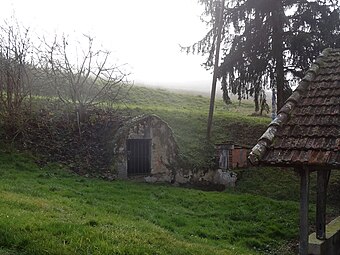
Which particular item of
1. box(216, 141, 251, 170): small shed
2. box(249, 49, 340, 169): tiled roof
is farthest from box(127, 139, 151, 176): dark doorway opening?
box(249, 49, 340, 169): tiled roof

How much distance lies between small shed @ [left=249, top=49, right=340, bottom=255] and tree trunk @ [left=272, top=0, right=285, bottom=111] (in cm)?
1087

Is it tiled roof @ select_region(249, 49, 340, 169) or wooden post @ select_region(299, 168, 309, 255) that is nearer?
tiled roof @ select_region(249, 49, 340, 169)

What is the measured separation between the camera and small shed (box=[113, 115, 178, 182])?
1557 centimetres

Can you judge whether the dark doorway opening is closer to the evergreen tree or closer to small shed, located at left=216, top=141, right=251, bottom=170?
small shed, located at left=216, top=141, right=251, bottom=170

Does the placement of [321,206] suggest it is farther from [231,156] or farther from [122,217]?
[231,156]

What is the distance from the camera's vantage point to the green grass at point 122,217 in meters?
6.29

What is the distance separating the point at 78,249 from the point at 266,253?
4.97 metres

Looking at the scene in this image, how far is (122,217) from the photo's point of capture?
8.84m

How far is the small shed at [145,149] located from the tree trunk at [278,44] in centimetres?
549

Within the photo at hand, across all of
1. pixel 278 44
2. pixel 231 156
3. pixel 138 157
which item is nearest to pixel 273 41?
pixel 278 44

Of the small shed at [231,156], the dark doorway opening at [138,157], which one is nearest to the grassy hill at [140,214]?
the small shed at [231,156]

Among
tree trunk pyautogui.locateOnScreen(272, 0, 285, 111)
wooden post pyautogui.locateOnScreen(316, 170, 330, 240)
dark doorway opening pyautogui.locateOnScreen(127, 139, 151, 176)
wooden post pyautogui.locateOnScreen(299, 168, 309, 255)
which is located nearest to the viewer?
wooden post pyautogui.locateOnScreen(299, 168, 309, 255)

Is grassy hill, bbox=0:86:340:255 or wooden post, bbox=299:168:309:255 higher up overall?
wooden post, bbox=299:168:309:255

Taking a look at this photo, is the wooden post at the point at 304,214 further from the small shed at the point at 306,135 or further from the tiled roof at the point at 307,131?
the tiled roof at the point at 307,131
